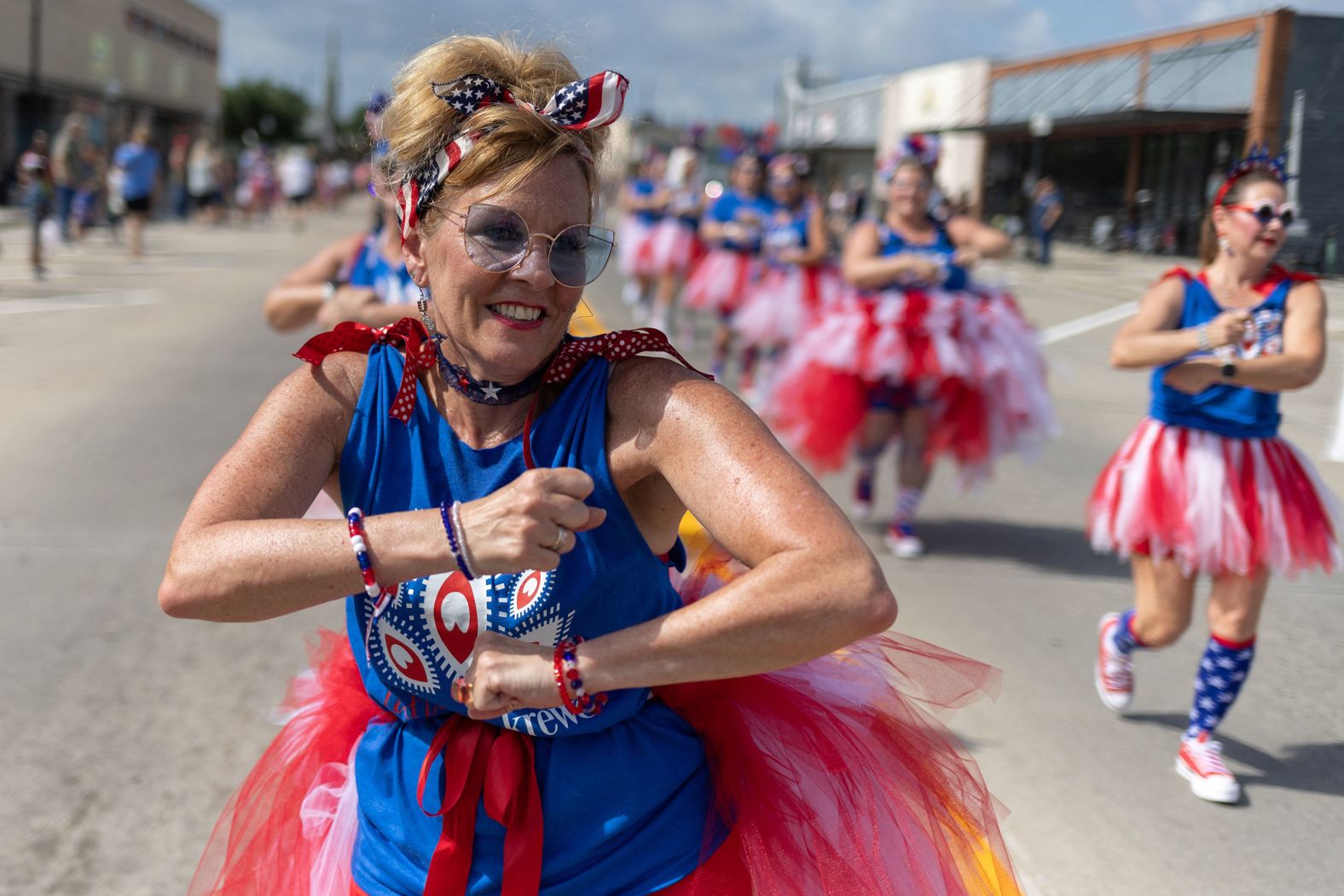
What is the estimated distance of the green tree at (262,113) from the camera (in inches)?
3809

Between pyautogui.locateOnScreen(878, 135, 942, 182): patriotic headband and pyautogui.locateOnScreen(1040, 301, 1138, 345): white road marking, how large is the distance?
29.6ft

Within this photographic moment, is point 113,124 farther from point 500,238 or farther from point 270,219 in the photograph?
point 500,238

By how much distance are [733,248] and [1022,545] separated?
609 centimetres

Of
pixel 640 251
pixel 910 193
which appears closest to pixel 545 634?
pixel 910 193

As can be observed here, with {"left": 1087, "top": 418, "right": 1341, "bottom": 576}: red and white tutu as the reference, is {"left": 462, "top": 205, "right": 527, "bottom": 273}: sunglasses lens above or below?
above

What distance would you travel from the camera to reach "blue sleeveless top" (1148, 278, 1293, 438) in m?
4.11

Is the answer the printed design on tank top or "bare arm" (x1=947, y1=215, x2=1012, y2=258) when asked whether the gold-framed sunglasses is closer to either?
the printed design on tank top

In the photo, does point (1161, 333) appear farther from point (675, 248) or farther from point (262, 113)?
point (262, 113)

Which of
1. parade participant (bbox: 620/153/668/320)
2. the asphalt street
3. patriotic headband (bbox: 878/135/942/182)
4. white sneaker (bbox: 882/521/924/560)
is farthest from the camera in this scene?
parade participant (bbox: 620/153/668/320)

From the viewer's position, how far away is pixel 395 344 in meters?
1.94

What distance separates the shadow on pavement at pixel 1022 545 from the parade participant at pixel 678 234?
7.36 m

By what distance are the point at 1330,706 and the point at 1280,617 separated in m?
1.11

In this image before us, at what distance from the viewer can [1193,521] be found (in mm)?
4035

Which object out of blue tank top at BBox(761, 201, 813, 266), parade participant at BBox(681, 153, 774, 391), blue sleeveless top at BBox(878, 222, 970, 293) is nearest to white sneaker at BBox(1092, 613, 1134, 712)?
blue sleeveless top at BBox(878, 222, 970, 293)
